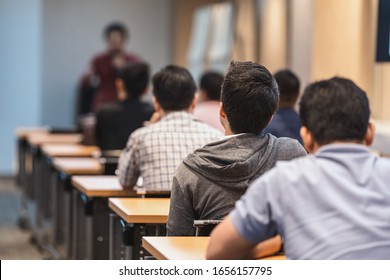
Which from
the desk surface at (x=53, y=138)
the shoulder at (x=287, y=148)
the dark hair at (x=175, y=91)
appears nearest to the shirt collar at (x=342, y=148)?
the shoulder at (x=287, y=148)

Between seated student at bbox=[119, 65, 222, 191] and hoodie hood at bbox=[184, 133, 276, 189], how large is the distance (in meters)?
1.28

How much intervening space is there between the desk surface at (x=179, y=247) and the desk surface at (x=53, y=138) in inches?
219

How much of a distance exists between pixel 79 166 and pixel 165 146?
1886mm

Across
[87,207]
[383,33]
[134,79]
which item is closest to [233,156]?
[87,207]

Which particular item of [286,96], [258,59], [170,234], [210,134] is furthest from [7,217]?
[170,234]

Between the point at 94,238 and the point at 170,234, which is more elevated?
the point at 170,234

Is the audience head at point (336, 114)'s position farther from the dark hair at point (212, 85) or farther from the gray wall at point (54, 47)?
the gray wall at point (54, 47)

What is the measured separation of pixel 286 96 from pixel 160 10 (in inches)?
341

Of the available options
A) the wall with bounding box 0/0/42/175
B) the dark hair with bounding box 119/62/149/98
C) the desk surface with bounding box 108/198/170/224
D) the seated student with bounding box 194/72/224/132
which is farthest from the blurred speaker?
the wall with bounding box 0/0/42/175

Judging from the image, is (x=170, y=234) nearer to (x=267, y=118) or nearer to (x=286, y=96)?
(x=267, y=118)

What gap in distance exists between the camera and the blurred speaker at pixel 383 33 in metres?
6.57

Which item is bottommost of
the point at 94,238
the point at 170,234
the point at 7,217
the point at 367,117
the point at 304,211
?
the point at 7,217

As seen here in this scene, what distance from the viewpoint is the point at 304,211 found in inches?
92.3
